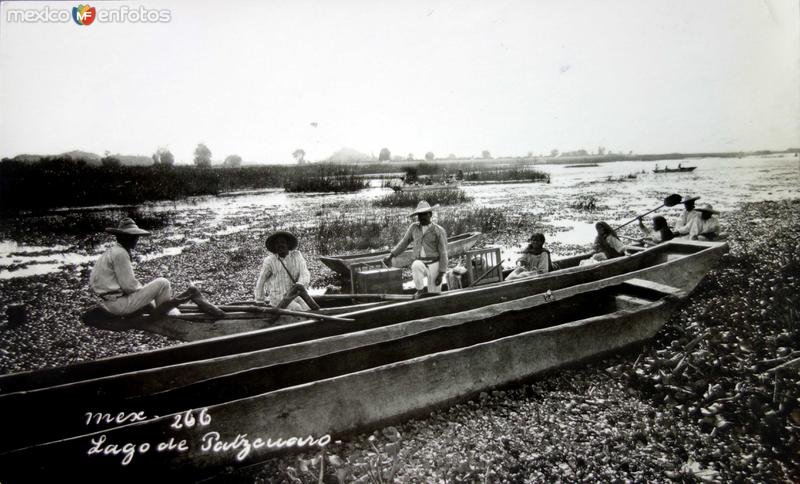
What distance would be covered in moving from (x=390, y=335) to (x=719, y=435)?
2.62 m

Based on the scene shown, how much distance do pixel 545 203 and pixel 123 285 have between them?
14.5 meters

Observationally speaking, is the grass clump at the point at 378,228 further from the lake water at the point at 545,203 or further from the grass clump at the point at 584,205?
the grass clump at the point at 584,205

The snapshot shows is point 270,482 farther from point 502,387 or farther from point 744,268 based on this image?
point 744,268

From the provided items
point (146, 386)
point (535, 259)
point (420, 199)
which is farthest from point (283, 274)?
point (420, 199)

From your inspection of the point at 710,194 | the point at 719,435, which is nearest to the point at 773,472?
the point at 719,435

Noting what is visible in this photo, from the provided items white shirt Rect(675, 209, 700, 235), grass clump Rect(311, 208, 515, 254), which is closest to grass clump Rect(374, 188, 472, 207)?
grass clump Rect(311, 208, 515, 254)

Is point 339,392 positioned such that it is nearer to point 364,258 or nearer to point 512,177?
point 364,258

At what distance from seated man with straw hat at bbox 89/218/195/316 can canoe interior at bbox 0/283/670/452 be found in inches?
43.5

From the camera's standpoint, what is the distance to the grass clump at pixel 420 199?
14711 millimetres

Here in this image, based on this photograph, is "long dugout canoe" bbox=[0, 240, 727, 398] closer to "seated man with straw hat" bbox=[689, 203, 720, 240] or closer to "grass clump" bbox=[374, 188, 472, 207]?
"seated man with straw hat" bbox=[689, 203, 720, 240]

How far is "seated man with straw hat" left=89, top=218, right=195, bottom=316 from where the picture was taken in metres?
3.60

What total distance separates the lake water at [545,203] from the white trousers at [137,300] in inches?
245

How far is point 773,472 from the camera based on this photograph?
8.46ft

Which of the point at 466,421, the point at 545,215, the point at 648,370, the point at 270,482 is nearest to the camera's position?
the point at 270,482
